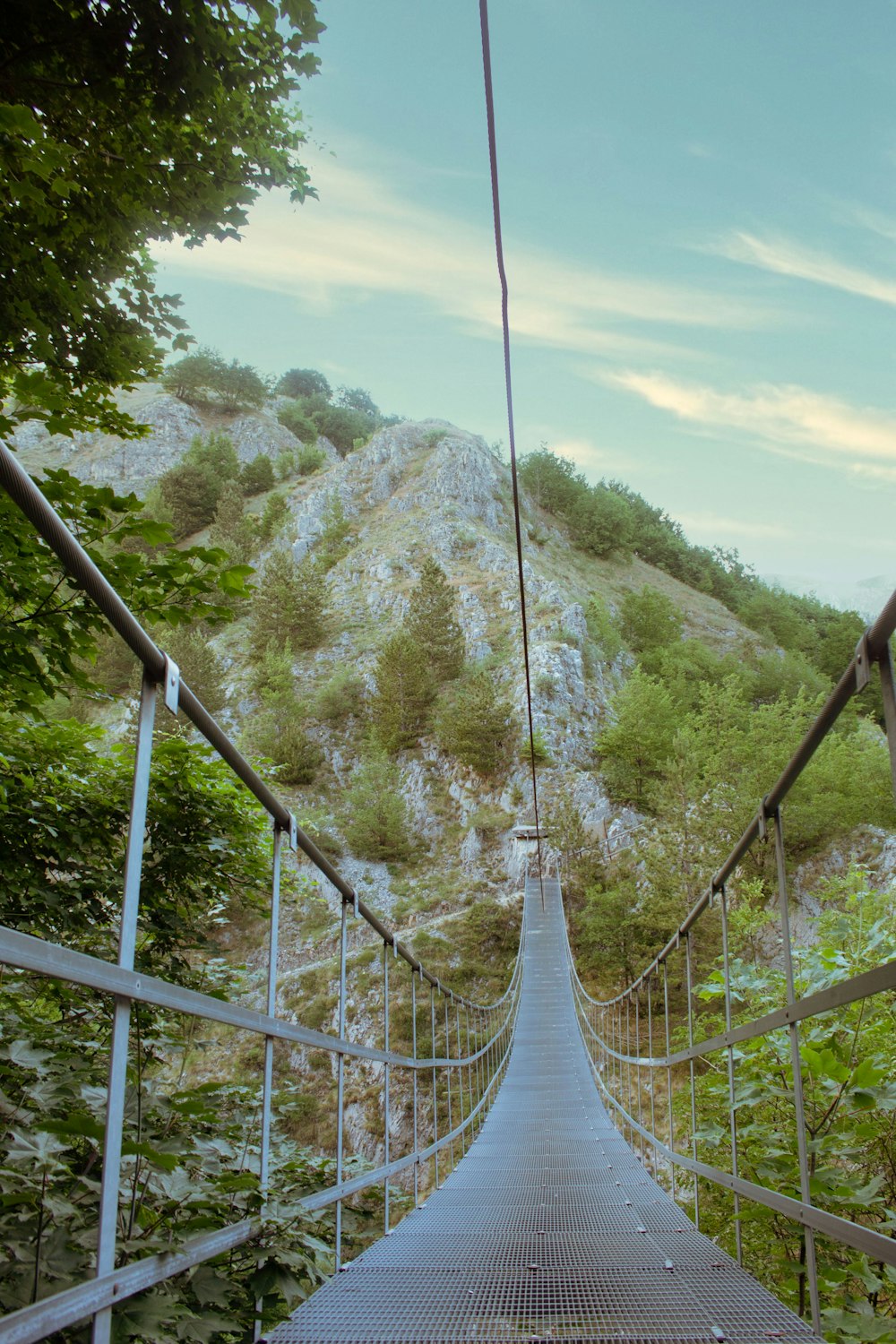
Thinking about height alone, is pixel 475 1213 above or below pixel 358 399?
below

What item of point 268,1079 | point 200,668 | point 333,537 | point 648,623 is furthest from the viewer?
point 333,537

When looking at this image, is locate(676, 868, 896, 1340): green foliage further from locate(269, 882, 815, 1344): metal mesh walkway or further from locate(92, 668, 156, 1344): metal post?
locate(92, 668, 156, 1344): metal post

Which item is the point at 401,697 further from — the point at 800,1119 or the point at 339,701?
the point at 800,1119

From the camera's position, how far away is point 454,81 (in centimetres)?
389

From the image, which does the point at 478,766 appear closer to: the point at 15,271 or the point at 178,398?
the point at 15,271

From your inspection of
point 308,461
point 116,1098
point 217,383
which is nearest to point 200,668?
point 116,1098

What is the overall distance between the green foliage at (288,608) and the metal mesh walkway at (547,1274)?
3539cm

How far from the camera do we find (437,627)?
3766 cm

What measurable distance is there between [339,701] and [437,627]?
18.6 feet

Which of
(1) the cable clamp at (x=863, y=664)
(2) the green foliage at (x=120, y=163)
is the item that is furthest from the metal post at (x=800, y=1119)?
(2) the green foliage at (x=120, y=163)

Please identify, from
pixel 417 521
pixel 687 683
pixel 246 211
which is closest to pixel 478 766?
pixel 687 683

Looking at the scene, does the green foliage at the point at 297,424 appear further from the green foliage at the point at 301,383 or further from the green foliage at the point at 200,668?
the green foliage at the point at 200,668

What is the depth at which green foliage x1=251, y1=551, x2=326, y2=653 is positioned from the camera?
127ft

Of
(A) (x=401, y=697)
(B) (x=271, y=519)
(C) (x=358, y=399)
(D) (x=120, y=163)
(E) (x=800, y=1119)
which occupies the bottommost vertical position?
(E) (x=800, y=1119)
